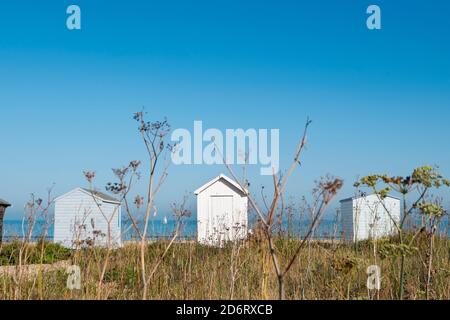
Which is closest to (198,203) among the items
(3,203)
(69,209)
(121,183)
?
(69,209)

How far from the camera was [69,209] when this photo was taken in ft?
60.7

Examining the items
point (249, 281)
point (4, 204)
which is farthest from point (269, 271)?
point (4, 204)

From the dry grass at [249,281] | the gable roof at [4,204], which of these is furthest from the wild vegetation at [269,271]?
the gable roof at [4,204]

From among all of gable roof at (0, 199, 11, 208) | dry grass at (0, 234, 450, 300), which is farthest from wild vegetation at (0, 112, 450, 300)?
gable roof at (0, 199, 11, 208)

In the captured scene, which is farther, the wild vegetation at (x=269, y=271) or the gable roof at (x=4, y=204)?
the gable roof at (x=4, y=204)

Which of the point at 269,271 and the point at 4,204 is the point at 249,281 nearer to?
the point at 269,271

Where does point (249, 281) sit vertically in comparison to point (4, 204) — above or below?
below

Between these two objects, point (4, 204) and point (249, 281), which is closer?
point (249, 281)

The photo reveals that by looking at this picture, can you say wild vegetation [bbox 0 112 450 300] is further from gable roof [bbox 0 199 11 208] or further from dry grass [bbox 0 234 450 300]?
gable roof [bbox 0 199 11 208]

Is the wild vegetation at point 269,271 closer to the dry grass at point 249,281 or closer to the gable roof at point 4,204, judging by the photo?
the dry grass at point 249,281
